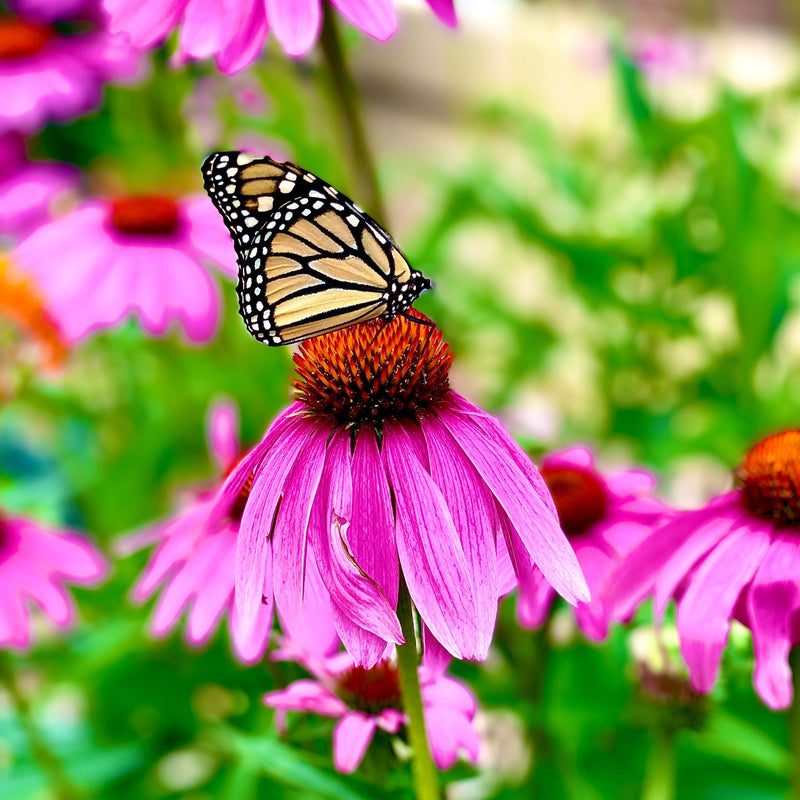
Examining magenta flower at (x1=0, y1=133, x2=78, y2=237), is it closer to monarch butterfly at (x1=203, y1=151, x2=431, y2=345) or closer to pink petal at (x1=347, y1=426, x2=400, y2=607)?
monarch butterfly at (x1=203, y1=151, x2=431, y2=345)

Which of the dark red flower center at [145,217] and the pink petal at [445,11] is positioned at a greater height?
the pink petal at [445,11]

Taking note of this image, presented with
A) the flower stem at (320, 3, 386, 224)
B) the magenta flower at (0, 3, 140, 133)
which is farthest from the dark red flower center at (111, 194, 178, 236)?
the flower stem at (320, 3, 386, 224)

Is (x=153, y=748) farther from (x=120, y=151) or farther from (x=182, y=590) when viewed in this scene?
(x=120, y=151)

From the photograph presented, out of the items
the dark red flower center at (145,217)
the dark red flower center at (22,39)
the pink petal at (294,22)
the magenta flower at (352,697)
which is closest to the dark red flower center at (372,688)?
the magenta flower at (352,697)

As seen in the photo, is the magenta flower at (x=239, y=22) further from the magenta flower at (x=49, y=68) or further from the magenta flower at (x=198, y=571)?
the magenta flower at (x=49, y=68)

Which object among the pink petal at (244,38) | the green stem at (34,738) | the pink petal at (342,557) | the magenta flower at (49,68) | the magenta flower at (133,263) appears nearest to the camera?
the pink petal at (342,557)
